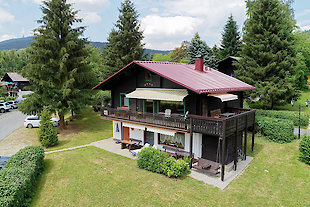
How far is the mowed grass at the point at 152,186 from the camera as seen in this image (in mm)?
10719

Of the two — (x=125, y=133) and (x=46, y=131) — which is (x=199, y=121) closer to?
(x=125, y=133)

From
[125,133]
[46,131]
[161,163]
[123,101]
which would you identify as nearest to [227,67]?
[123,101]

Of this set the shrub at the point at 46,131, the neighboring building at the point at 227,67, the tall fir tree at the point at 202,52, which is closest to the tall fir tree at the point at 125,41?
the tall fir tree at the point at 202,52

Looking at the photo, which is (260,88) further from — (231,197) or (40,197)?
(40,197)

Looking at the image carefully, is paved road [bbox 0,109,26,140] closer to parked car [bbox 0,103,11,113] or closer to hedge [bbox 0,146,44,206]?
parked car [bbox 0,103,11,113]

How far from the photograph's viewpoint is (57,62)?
73.4ft

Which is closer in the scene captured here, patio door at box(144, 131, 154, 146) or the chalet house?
the chalet house

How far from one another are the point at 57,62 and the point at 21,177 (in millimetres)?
14591

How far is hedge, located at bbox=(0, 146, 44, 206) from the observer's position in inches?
369

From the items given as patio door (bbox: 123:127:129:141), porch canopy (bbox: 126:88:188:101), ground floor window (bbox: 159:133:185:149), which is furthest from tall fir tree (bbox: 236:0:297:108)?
patio door (bbox: 123:127:129:141)

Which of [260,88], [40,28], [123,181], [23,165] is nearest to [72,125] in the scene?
[40,28]

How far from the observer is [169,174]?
1273 centimetres

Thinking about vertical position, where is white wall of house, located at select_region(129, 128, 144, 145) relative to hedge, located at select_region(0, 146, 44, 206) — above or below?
above

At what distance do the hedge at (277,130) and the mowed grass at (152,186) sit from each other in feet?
11.6
